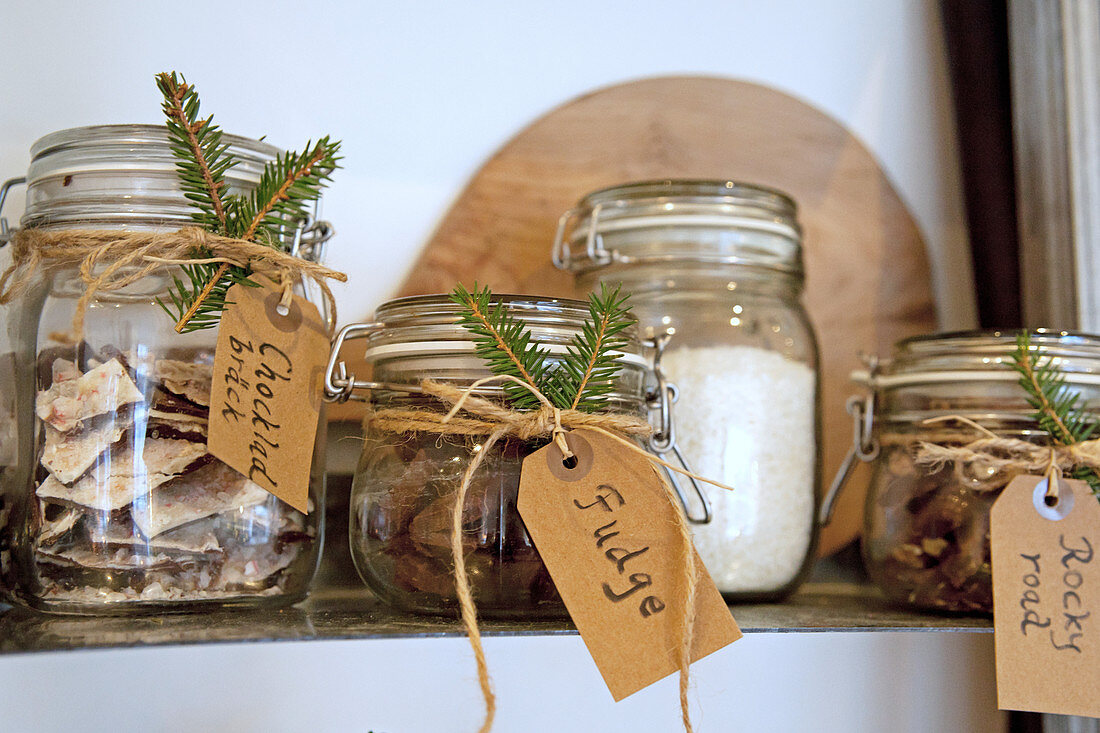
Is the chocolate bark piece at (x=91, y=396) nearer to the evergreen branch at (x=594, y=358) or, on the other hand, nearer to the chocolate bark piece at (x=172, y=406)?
the chocolate bark piece at (x=172, y=406)

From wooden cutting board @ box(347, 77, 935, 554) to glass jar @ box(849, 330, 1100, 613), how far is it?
0.14m

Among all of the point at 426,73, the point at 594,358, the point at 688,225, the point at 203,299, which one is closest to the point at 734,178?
the point at 688,225

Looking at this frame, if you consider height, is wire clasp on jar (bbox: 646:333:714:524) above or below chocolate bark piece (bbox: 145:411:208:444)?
below

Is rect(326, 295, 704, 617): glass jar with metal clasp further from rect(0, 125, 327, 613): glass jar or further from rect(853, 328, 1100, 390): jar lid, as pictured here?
rect(853, 328, 1100, 390): jar lid

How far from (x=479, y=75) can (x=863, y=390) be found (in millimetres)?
416

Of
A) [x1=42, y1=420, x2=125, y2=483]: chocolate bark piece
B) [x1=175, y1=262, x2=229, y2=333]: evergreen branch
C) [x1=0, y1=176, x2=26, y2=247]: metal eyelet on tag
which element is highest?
[x1=0, y1=176, x2=26, y2=247]: metal eyelet on tag

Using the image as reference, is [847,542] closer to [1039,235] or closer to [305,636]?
[1039,235]

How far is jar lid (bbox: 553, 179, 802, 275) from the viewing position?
0.65 m

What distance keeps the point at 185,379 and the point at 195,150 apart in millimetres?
120

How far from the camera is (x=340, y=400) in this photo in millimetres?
540

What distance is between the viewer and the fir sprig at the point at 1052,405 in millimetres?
562

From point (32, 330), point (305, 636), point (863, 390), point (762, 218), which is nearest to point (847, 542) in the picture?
point (863, 390)

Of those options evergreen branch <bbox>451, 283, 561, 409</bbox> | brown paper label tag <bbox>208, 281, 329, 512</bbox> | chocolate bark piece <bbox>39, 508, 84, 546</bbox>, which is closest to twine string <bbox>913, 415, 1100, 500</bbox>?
evergreen branch <bbox>451, 283, 561, 409</bbox>

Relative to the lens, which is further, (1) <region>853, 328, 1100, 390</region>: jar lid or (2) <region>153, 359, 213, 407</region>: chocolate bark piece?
(1) <region>853, 328, 1100, 390</region>: jar lid
